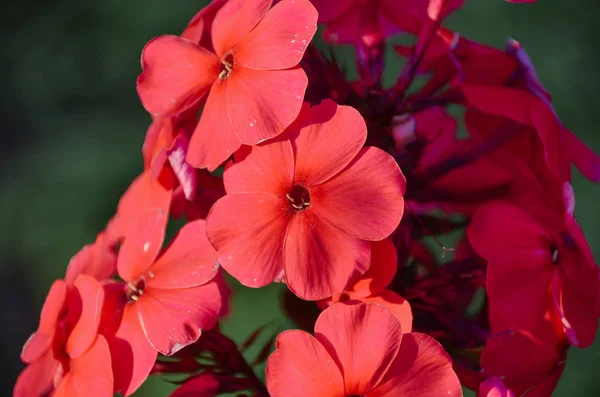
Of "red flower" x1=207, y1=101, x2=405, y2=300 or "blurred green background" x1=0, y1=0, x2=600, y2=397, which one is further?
"blurred green background" x1=0, y1=0, x2=600, y2=397

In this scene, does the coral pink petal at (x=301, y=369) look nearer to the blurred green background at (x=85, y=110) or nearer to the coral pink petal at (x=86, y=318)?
the coral pink petal at (x=86, y=318)

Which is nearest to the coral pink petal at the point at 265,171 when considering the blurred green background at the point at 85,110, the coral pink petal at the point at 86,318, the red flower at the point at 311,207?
the red flower at the point at 311,207

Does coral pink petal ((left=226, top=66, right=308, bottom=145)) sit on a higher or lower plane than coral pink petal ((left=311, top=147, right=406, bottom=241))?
higher

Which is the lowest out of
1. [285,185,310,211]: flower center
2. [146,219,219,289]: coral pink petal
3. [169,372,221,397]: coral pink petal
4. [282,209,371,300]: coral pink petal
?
[169,372,221,397]: coral pink petal

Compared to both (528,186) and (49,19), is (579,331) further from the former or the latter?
(49,19)

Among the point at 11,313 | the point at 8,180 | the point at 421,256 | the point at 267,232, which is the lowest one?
the point at 11,313

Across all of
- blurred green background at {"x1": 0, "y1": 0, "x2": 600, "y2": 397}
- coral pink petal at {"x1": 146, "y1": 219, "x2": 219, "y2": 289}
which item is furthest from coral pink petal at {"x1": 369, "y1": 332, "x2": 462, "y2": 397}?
blurred green background at {"x1": 0, "y1": 0, "x2": 600, "y2": 397}

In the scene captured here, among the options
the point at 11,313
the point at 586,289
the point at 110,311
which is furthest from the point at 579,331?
the point at 11,313

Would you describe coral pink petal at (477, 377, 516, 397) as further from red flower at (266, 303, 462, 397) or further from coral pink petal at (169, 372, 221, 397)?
coral pink petal at (169, 372, 221, 397)
